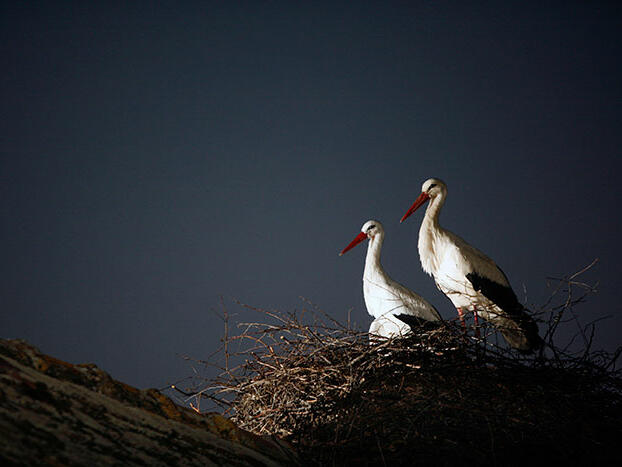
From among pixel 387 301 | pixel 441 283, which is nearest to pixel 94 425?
pixel 387 301

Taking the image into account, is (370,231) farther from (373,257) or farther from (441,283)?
(441,283)

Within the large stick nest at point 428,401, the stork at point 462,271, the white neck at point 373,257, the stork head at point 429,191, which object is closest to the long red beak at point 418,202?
the stork head at point 429,191

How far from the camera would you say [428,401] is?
1.01 meters

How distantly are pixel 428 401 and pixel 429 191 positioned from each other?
113 inches

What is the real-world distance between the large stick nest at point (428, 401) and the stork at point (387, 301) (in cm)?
143

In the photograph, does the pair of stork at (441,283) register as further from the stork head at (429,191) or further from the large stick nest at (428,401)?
the large stick nest at (428,401)

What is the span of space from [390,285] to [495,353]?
2111 millimetres

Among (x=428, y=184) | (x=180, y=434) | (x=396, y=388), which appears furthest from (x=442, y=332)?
(x=428, y=184)

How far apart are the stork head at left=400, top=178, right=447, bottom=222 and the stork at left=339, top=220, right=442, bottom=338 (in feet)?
1.55

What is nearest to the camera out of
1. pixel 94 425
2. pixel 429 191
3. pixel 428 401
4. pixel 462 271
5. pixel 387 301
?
pixel 94 425

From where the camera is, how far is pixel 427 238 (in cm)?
341

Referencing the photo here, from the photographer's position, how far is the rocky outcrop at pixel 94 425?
38 cm

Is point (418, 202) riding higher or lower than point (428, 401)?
higher

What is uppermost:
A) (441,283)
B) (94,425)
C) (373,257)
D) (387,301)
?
(373,257)
